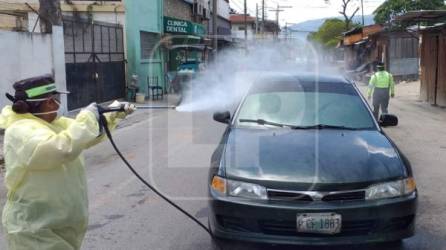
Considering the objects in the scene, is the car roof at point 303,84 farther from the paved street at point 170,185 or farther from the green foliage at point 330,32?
the green foliage at point 330,32

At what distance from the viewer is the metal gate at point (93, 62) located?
58.1 feet

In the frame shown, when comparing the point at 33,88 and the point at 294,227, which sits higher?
the point at 33,88

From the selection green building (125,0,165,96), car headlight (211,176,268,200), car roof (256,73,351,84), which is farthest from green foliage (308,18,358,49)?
car headlight (211,176,268,200)

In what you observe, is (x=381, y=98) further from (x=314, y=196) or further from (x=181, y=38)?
(x=181, y=38)

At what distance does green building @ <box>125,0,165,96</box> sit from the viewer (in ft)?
76.4

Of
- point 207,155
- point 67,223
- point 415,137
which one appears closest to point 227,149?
point 67,223

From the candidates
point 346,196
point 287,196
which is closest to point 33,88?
point 287,196

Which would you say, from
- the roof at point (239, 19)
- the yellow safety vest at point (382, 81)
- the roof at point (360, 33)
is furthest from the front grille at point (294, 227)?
the roof at point (239, 19)

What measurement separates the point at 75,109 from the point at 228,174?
46.6 feet

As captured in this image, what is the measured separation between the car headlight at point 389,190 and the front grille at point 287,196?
47 cm

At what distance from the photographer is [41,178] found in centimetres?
284

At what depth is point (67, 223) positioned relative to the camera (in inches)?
115

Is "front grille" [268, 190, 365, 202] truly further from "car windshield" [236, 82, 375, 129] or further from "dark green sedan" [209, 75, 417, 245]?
"car windshield" [236, 82, 375, 129]

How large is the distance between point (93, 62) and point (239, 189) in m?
16.3
